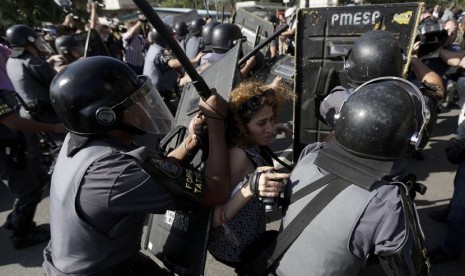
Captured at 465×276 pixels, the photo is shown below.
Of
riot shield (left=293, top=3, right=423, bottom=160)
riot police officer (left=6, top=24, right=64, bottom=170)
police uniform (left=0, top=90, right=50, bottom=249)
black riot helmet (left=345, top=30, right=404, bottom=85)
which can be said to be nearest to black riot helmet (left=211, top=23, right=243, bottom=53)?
riot shield (left=293, top=3, right=423, bottom=160)

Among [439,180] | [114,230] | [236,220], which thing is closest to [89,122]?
[114,230]

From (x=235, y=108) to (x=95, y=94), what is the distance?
2.35ft

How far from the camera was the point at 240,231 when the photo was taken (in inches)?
67.9

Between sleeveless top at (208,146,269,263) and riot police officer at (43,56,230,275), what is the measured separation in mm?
250

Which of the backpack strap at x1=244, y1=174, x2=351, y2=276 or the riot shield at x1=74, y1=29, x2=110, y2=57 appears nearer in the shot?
the backpack strap at x1=244, y1=174, x2=351, y2=276

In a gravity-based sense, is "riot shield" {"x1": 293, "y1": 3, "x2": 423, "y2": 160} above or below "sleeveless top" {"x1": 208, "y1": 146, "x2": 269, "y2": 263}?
above

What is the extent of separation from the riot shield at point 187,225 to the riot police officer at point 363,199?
501 mm

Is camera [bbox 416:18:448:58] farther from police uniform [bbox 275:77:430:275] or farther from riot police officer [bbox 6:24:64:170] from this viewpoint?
riot police officer [bbox 6:24:64:170]

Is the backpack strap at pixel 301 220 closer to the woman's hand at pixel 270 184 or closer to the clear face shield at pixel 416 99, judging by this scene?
the woman's hand at pixel 270 184

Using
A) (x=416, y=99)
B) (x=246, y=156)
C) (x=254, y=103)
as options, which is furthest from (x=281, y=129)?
(x=416, y=99)

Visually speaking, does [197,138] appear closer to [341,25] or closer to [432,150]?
[341,25]

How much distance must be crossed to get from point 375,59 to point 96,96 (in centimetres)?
181

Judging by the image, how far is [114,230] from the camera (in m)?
1.39

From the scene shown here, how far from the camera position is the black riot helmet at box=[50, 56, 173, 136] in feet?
4.63
